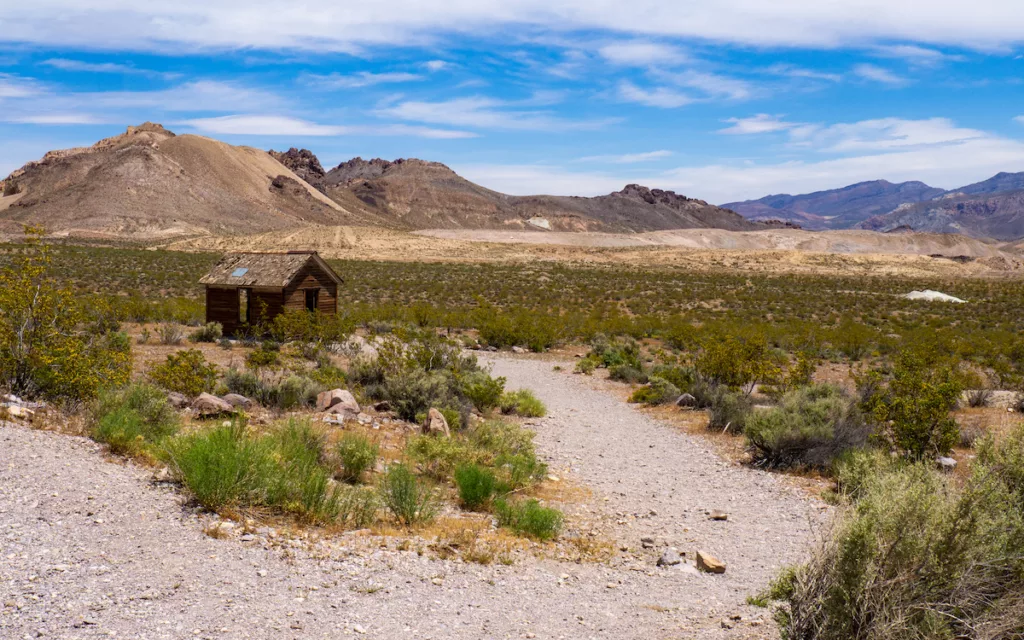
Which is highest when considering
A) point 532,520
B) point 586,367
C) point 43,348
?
point 43,348

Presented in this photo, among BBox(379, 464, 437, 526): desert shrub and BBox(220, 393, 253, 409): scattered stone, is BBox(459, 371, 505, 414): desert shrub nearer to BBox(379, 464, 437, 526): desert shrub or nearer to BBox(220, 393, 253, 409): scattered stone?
BBox(220, 393, 253, 409): scattered stone

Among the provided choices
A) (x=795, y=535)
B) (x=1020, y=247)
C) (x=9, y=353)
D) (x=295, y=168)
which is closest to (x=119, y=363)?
(x=9, y=353)

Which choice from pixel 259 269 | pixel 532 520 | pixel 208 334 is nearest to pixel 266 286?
pixel 259 269

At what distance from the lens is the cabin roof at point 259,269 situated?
67.2ft

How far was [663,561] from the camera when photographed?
268 inches

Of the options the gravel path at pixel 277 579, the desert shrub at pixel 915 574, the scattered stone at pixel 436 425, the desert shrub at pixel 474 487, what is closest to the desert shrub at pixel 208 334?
the scattered stone at pixel 436 425

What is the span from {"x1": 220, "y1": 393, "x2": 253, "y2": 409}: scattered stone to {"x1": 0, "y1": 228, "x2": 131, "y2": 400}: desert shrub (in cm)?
178

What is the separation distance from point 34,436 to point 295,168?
174 metres

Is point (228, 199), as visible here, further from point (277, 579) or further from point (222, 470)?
point (277, 579)

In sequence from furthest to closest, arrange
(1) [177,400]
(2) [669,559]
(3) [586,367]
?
(3) [586,367] < (1) [177,400] < (2) [669,559]

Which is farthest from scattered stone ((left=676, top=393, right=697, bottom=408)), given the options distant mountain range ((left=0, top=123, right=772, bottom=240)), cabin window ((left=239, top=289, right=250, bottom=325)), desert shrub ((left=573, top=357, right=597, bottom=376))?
distant mountain range ((left=0, top=123, right=772, bottom=240))

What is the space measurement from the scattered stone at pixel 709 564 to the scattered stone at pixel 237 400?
7693 mm

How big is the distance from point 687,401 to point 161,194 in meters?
117

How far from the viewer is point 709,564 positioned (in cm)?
660
